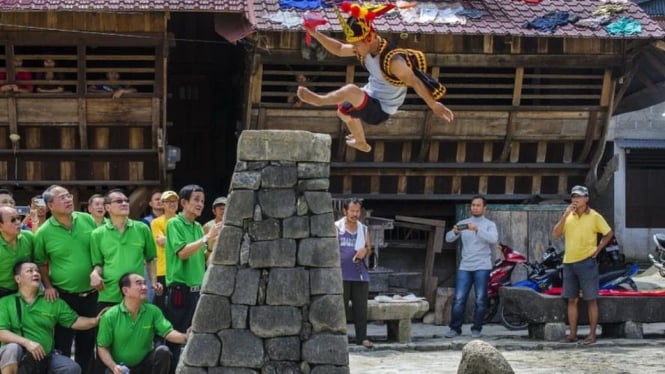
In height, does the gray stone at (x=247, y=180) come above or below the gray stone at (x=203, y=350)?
above

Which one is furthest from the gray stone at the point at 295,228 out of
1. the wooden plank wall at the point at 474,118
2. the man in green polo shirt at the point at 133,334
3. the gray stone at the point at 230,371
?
the wooden plank wall at the point at 474,118

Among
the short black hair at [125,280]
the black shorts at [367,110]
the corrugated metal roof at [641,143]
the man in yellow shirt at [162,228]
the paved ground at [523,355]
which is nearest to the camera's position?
the black shorts at [367,110]

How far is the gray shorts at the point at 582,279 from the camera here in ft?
47.5

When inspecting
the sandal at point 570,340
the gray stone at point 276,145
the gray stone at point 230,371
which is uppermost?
the gray stone at point 276,145

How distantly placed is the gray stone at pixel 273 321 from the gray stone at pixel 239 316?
50 millimetres

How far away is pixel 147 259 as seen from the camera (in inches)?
436

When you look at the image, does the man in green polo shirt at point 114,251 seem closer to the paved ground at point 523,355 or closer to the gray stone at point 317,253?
the gray stone at point 317,253

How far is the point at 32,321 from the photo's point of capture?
10062mm

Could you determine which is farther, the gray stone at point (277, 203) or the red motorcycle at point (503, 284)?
the red motorcycle at point (503, 284)

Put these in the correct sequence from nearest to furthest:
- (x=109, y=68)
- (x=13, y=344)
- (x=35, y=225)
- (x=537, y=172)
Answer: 1. (x=13, y=344)
2. (x=35, y=225)
3. (x=109, y=68)
4. (x=537, y=172)

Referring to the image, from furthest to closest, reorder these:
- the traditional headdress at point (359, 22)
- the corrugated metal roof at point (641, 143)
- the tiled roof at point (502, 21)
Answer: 1. the corrugated metal roof at point (641, 143)
2. the tiled roof at point (502, 21)
3. the traditional headdress at point (359, 22)

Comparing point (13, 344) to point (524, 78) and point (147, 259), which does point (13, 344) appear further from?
point (524, 78)

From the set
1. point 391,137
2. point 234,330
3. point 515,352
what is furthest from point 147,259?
point 391,137

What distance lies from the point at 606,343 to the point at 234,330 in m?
5.80
